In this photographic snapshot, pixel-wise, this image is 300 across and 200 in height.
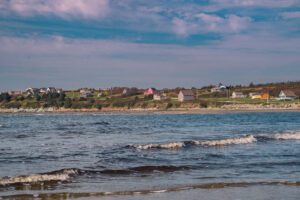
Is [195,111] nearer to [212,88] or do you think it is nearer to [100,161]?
[212,88]

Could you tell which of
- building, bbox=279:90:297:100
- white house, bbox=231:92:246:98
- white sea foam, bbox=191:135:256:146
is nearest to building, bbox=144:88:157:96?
white house, bbox=231:92:246:98

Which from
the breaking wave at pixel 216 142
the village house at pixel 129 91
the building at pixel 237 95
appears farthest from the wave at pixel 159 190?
the village house at pixel 129 91

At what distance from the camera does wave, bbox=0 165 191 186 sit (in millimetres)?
17250

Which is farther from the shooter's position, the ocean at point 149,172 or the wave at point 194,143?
the wave at point 194,143

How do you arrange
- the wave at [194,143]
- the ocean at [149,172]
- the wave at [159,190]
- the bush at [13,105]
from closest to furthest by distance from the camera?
the wave at [159,190], the ocean at [149,172], the wave at [194,143], the bush at [13,105]

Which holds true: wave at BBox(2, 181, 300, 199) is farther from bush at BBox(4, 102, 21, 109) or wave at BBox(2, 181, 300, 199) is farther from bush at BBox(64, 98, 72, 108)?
bush at BBox(4, 102, 21, 109)

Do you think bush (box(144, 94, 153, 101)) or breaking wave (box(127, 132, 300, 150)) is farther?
bush (box(144, 94, 153, 101))

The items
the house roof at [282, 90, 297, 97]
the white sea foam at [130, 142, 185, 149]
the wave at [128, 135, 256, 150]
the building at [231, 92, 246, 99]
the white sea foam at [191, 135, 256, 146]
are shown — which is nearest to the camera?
the white sea foam at [130, 142, 185, 149]

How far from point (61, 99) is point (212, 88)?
5945 cm

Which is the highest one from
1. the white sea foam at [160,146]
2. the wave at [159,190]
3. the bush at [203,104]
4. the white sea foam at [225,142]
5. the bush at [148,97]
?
the bush at [148,97]

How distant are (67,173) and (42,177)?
125 centimetres

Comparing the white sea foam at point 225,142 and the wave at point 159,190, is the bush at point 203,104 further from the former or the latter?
the wave at point 159,190

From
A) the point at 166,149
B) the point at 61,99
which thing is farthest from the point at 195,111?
the point at 166,149

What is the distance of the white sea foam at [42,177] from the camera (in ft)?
56.2
